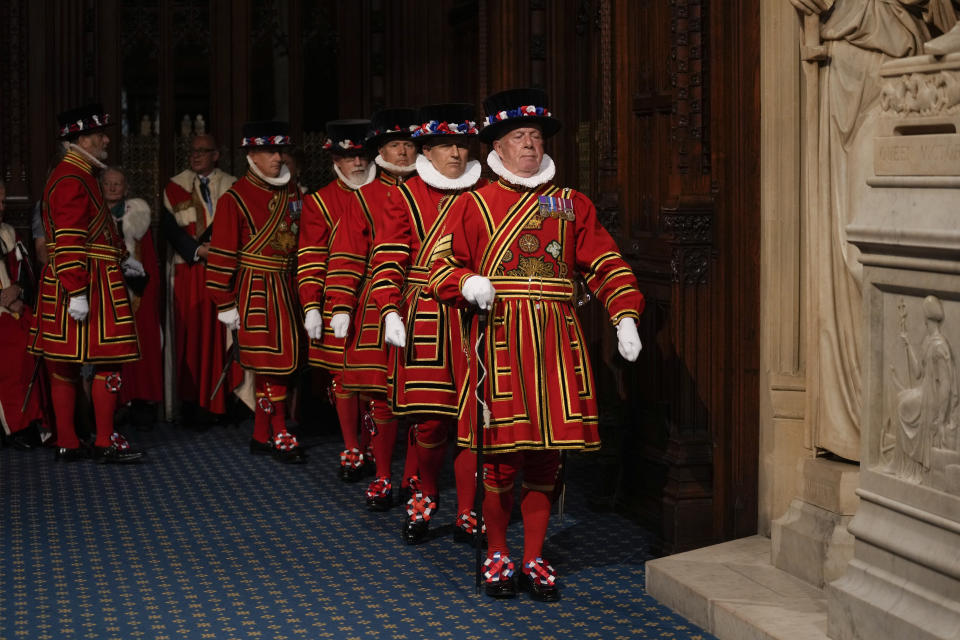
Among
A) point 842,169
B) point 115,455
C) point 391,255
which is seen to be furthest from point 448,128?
point 115,455

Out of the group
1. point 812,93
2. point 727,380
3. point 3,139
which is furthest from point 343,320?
point 3,139

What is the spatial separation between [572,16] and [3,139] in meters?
3.30

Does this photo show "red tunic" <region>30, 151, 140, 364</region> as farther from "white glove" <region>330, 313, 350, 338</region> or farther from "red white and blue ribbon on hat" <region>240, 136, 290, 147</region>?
"white glove" <region>330, 313, 350, 338</region>

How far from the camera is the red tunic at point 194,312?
28.0 ft

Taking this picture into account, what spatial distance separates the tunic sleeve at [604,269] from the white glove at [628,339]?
30mm

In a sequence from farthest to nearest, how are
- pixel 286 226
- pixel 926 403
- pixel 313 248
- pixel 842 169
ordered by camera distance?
1. pixel 286 226
2. pixel 313 248
3. pixel 842 169
4. pixel 926 403

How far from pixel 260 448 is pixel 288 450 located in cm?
29

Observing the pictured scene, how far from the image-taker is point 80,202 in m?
7.14

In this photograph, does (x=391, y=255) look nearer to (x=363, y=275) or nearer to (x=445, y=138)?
(x=445, y=138)

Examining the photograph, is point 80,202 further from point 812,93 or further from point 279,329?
point 812,93

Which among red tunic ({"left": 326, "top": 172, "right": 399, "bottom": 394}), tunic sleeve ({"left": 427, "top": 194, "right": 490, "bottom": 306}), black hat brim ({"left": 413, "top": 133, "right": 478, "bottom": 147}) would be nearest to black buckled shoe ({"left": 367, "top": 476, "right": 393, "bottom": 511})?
red tunic ({"left": 326, "top": 172, "right": 399, "bottom": 394})

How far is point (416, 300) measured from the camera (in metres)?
5.66

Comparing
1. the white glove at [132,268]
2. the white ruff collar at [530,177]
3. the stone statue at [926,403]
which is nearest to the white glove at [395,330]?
the white ruff collar at [530,177]

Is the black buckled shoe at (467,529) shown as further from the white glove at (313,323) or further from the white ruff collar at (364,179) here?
the white ruff collar at (364,179)
